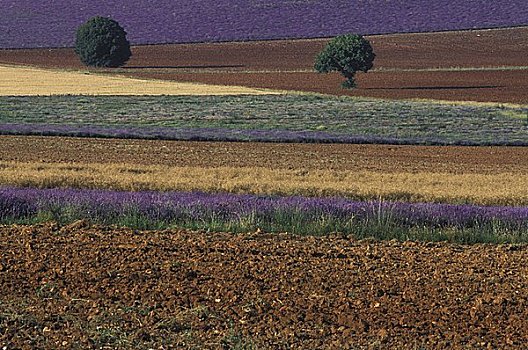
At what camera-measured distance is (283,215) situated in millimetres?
14305

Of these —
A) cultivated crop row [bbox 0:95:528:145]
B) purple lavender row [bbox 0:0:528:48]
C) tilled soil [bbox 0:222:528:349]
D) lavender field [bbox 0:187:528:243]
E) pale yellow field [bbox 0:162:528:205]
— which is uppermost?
purple lavender row [bbox 0:0:528:48]

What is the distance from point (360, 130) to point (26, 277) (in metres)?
28.1

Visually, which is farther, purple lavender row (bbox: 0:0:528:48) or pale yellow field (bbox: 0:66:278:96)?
purple lavender row (bbox: 0:0:528:48)

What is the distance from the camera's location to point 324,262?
11.1 meters

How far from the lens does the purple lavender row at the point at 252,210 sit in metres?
14.2

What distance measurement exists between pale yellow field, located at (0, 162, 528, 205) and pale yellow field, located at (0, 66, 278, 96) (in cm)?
3254

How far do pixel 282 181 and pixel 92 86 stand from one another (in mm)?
41072

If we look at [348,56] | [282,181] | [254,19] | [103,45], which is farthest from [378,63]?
[282,181]

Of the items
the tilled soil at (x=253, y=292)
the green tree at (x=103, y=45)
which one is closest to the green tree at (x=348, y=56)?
the green tree at (x=103, y=45)

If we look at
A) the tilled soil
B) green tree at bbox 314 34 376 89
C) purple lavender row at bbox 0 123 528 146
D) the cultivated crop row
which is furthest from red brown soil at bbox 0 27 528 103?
the tilled soil

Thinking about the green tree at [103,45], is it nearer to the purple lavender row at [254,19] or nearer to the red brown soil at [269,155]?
the purple lavender row at [254,19]

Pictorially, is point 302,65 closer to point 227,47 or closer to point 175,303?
point 227,47

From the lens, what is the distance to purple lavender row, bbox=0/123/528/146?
3325cm

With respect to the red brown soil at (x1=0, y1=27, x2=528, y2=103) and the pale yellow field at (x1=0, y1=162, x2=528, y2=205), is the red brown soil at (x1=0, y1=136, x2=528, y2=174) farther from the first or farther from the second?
the red brown soil at (x1=0, y1=27, x2=528, y2=103)
